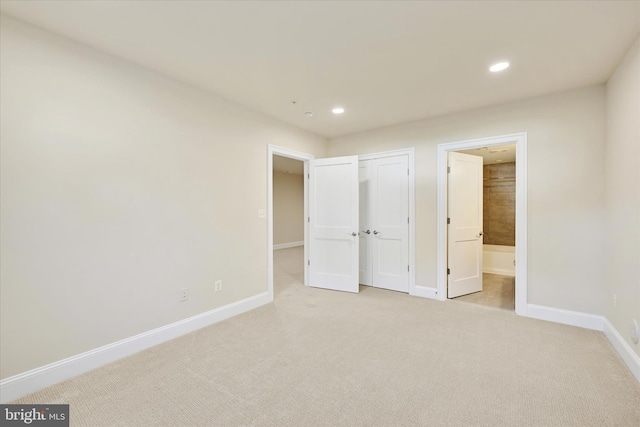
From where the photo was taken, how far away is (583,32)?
6.73ft

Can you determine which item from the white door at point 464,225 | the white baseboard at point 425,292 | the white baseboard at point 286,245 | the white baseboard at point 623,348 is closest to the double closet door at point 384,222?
the white baseboard at point 425,292

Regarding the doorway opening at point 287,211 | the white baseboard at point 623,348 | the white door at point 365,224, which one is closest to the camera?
the white baseboard at point 623,348

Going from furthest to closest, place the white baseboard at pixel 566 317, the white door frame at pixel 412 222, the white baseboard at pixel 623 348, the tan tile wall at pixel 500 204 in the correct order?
1. the tan tile wall at pixel 500 204
2. the white door frame at pixel 412 222
3. the white baseboard at pixel 566 317
4. the white baseboard at pixel 623 348

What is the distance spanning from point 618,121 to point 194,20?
3.65m

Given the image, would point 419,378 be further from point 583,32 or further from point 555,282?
point 583,32

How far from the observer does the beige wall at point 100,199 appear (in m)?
1.94

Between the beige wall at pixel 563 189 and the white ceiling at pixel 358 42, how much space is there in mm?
264

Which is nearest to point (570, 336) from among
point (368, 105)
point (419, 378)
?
point (419, 378)

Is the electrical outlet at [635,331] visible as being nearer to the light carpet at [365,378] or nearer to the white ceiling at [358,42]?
the light carpet at [365,378]

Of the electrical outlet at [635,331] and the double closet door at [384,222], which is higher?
the double closet door at [384,222]

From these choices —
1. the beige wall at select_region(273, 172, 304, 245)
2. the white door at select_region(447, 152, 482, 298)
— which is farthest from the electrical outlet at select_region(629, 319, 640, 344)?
the beige wall at select_region(273, 172, 304, 245)

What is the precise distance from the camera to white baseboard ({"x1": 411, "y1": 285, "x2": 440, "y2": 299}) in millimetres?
3996

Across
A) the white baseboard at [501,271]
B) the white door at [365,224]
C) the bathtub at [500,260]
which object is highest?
the white door at [365,224]

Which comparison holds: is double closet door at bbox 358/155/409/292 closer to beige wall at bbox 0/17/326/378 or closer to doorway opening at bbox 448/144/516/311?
doorway opening at bbox 448/144/516/311
